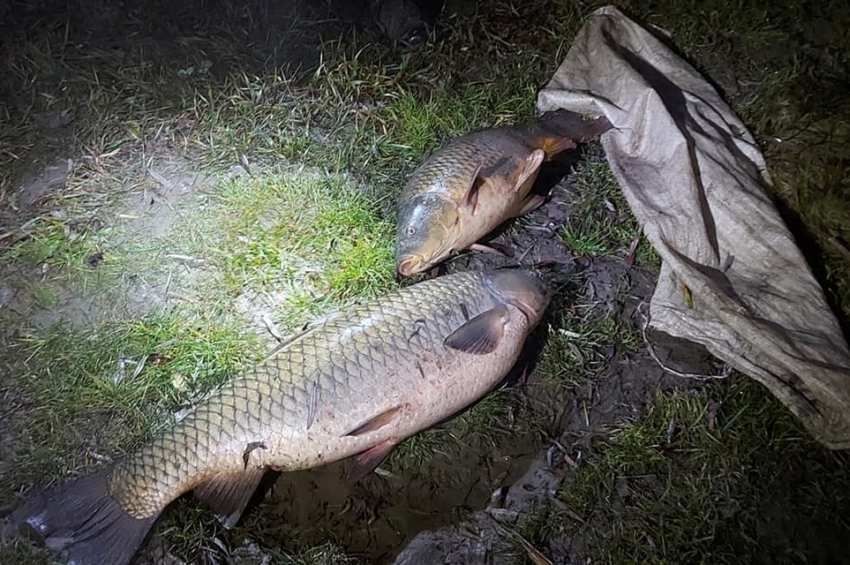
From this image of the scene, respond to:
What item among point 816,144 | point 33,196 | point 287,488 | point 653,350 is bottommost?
point 287,488

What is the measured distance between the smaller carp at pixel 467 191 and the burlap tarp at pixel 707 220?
45 centimetres

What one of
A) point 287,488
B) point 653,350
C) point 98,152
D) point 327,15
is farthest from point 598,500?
point 327,15

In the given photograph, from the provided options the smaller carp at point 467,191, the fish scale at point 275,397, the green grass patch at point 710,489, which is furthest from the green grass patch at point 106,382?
the green grass patch at point 710,489

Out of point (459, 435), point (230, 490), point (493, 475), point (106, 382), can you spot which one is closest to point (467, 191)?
point (459, 435)

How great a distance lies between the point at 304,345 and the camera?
2762mm

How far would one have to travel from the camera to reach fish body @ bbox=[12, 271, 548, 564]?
101 inches

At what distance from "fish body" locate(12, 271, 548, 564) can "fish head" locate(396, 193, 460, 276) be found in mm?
339

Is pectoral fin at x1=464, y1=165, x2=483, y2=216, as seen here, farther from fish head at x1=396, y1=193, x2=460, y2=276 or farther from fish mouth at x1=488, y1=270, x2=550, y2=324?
fish mouth at x1=488, y1=270, x2=550, y2=324

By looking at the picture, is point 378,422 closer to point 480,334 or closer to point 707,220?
point 480,334

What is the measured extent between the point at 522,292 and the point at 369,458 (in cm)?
90

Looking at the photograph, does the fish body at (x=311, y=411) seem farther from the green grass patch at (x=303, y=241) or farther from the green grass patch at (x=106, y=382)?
the green grass patch at (x=303, y=241)

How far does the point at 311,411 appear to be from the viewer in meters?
2.62

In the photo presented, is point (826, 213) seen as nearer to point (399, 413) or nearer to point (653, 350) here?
point (653, 350)

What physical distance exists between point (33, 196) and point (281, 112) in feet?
4.63
